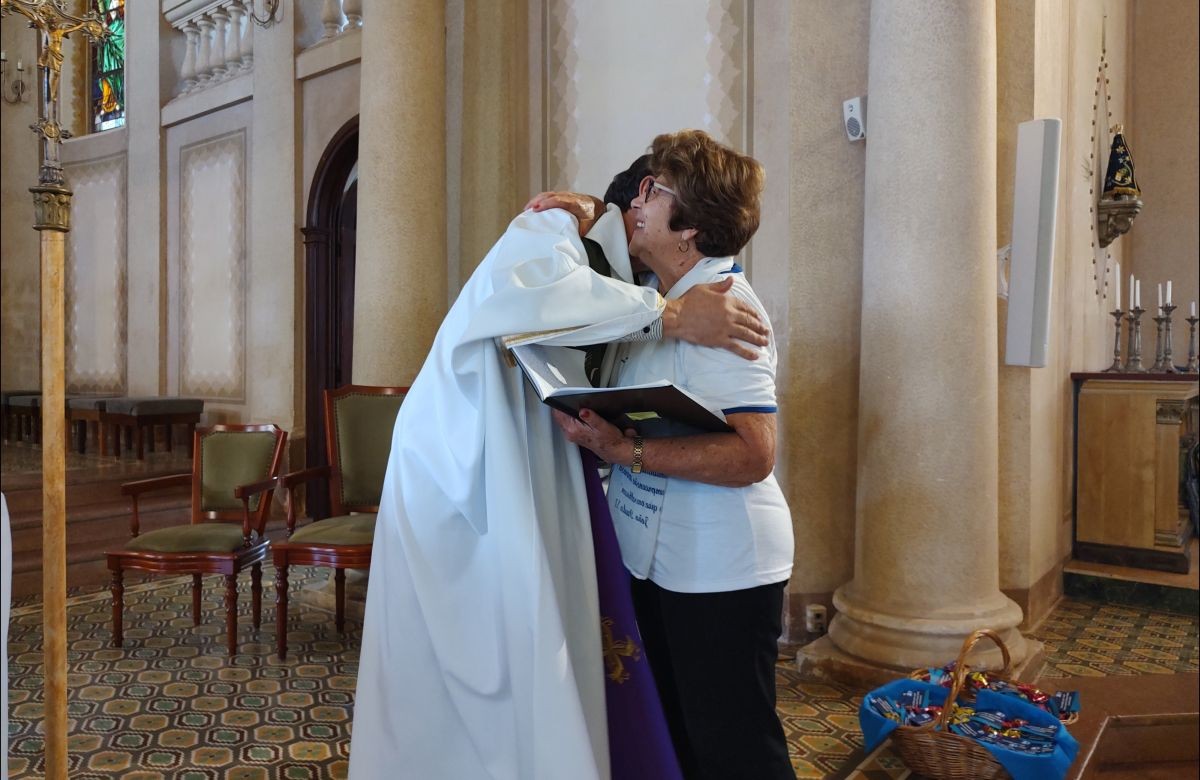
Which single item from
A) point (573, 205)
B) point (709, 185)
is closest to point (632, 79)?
point (573, 205)

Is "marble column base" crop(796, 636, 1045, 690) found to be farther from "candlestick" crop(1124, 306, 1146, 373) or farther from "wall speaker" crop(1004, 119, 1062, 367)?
"candlestick" crop(1124, 306, 1146, 373)

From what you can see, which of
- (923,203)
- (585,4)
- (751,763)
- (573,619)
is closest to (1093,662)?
(923,203)

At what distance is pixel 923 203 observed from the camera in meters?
3.32

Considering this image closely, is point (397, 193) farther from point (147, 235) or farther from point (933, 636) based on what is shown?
point (147, 235)

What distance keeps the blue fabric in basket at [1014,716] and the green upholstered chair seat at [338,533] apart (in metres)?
2.21

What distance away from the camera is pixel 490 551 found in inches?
65.5

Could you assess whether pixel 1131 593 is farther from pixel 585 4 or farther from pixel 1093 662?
pixel 585 4

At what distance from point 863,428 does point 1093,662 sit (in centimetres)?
148

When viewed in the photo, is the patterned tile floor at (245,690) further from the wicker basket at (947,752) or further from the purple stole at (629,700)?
the purple stole at (629,700)

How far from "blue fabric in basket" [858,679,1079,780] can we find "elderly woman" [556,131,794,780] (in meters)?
1.03

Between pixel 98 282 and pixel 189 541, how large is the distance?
5675 millimetres

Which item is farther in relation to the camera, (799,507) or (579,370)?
(799,507)

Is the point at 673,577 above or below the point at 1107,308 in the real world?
below

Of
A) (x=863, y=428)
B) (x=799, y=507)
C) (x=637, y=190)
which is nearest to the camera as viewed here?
(x=637, y=190)
